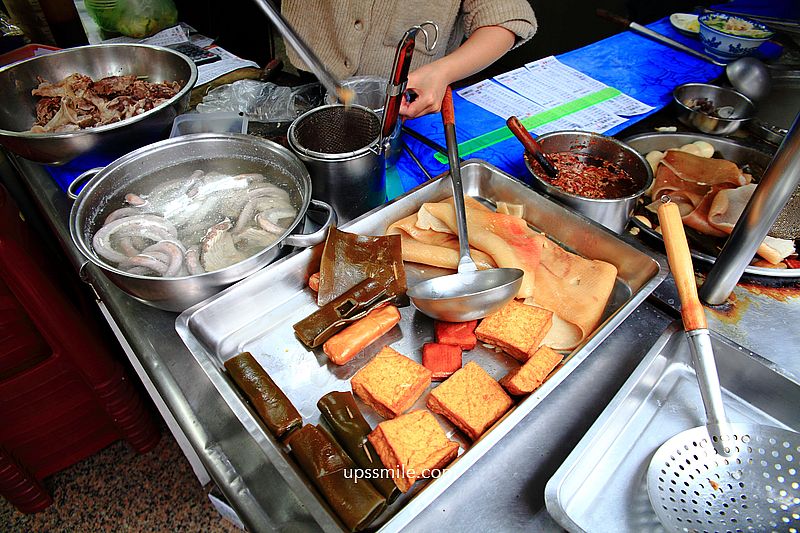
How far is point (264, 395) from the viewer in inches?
40.5

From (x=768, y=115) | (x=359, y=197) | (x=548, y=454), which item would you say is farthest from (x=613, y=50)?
(x=548, y=454)

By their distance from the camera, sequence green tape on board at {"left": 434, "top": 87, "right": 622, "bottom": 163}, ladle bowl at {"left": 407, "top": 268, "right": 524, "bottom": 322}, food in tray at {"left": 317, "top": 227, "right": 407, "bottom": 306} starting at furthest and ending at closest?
green tape on board at {"left": 434, "top": 87, "right": 622, "bottom": 163} → food in tray at {"left": 317, "top": 227, "right": 407, "bottom": 306} → ladle bowl at {"left": 407, "top": 268, "right": 524, "bottom": 322}

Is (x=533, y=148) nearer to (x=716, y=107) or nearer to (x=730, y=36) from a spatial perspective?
(x=716, y=107)

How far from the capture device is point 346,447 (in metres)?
1.00

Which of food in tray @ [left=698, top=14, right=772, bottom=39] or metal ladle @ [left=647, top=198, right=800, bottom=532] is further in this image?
food in tray @ [left=698, top=14, right=772, bottom=39]

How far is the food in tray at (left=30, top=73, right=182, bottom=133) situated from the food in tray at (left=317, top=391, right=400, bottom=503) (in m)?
1.39

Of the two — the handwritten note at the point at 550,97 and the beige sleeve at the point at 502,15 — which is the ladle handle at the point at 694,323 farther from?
the beige sleeve at the point at 502,15

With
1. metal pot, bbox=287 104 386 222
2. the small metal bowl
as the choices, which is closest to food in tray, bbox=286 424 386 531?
metal pot, bbox=287 104 386 222

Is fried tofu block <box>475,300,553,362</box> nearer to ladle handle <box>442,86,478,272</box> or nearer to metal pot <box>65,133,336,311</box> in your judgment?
ladle handle <box>442,86,478,272</box>

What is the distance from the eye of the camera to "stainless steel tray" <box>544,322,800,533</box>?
0.96 metres

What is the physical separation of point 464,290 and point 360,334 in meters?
0.31

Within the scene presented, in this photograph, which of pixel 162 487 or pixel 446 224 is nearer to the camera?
pixel 446 224

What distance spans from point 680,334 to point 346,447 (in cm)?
84

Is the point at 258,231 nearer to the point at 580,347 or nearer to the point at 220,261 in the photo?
the point at 220,261
